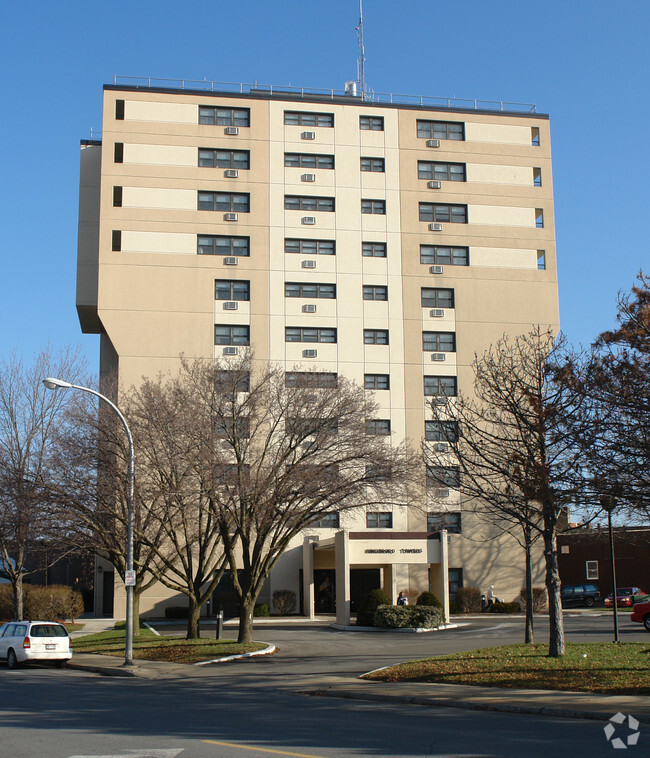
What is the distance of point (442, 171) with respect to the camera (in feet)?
177

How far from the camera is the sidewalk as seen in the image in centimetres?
1362

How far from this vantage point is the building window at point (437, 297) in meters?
52.2

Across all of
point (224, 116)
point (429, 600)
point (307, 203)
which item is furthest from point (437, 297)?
point (429, 600)

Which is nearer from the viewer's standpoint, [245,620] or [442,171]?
[245,620]

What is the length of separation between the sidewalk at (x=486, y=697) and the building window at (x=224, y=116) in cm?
4061

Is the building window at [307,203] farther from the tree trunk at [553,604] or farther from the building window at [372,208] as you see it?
the tree trunk at [553,604]

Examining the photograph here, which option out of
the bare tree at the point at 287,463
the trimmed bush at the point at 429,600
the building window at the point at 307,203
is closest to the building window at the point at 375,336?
the building window at the point at 307,203

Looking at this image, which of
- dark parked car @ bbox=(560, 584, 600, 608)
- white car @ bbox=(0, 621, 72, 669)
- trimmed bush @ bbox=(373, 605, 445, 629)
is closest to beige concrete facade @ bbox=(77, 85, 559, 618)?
dark parked car @ bbox=(560, 584, 600, 608)

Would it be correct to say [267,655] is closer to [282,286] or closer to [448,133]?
[282,286]

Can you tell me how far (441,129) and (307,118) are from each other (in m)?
8.97

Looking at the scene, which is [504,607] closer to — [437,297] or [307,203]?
[437,297]

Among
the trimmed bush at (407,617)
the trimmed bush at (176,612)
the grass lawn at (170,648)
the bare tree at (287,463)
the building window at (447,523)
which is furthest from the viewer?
the building window at (447,523)

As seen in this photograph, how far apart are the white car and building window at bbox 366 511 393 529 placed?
25.8m

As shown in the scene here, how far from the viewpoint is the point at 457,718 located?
1354cm
